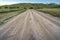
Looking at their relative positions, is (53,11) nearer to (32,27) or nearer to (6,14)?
(32,27)

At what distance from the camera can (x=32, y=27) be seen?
288cm

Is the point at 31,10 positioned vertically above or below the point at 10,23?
above

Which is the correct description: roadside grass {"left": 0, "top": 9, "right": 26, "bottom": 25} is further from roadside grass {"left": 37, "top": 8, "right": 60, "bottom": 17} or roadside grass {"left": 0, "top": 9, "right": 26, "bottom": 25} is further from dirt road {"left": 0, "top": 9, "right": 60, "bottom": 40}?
roadside grass {"left": 37, "top": 8, "right": 60, "bottom": 17}

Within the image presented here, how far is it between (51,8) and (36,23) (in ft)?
1.22

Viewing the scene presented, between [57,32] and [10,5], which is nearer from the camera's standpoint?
[57,32]

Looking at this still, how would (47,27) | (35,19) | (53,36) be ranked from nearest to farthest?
(53,36)
(47,27)
(35,19)

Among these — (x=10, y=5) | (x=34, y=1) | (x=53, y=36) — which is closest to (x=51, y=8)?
(x=34, y=1)

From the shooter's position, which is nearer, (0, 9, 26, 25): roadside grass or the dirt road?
the dirt road

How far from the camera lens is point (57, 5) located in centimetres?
294

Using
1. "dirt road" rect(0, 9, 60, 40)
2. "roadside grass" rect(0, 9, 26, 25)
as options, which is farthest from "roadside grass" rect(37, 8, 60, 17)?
"roadside grass" rect(0, 9, 26, 25)

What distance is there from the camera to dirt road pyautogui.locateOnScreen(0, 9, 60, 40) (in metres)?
2.72

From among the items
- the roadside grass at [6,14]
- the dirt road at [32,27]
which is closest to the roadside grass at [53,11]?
the dirt road at [32,27]

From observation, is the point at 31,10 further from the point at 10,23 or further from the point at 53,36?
the point at 53,36

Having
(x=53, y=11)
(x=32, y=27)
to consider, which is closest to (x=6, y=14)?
(x=32, y=27)
